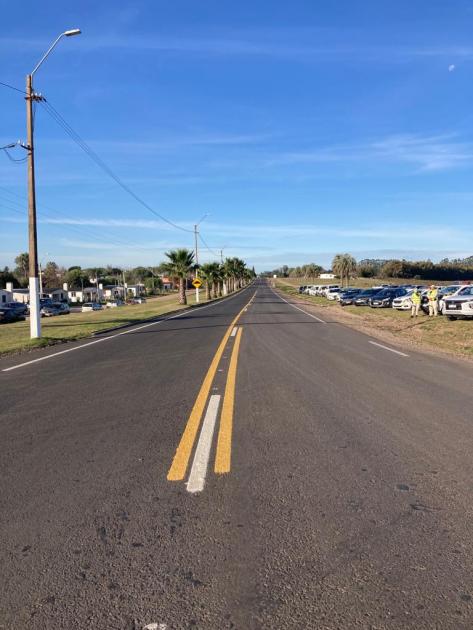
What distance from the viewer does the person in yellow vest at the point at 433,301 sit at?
82.1 feet

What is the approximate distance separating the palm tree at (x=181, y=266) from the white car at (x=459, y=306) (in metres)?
32.4

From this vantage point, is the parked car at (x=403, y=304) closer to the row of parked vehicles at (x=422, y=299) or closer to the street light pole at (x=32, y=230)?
the row of parked vehicles at (x=422, y=299)

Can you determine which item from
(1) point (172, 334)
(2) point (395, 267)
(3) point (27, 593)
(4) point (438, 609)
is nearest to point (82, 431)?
(3) point (27, 593)

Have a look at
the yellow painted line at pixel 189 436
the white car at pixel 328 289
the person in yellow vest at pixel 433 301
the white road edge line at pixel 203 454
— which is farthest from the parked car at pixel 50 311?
the white road edge line at pixel 203 454

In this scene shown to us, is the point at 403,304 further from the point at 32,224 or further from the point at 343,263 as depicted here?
the point at 343,263

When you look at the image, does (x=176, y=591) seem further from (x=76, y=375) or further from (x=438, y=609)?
(x=76, y=375)

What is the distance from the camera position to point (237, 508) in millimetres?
3811

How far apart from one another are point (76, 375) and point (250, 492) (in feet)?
22.5

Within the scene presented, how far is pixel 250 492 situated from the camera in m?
4.11

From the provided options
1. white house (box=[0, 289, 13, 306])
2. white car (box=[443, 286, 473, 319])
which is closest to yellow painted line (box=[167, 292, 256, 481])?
white car (box=[443, 286, 473, 319])

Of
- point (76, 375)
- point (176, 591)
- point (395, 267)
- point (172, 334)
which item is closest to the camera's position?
point (176, 591)

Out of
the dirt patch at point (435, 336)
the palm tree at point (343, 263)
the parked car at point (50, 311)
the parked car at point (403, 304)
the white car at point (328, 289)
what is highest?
the palm tree at point (343, 263)

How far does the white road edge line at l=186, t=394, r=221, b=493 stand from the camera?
429cm

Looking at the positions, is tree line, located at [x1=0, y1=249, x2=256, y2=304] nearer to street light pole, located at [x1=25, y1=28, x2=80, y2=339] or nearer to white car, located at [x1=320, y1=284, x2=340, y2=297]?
white car, located at [x1=320, y1=284, x2=340, y2=297]
